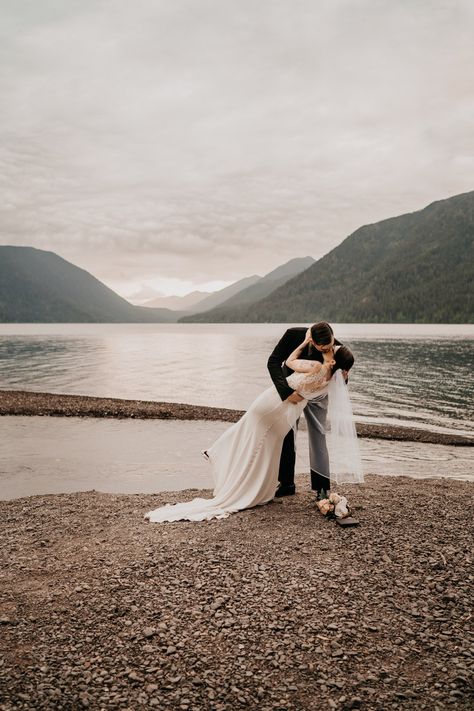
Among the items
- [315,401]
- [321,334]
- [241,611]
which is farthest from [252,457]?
[241,611]

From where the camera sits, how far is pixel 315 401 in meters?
9.84

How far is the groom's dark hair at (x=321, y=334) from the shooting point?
8.80 m

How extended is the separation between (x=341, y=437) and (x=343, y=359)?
1721 mm

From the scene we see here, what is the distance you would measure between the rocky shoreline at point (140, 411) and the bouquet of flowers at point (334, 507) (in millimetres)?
14993

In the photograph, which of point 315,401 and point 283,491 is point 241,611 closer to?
point 315,401

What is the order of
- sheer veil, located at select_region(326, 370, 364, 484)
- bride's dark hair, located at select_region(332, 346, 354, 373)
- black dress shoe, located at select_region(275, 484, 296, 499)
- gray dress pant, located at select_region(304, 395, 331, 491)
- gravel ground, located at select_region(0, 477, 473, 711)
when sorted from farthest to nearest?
black dress shoe, located at select_region(275, 484, 296, 499), gray dress pant, located at select_region(304, 395, 331, 491), sheer veil, located at select_region(326, 370, 364, 484), bride's dark hair, located at select_region(332, 346, 354, 373), gravel ground, located at select_region(0, 477, 473, 711)

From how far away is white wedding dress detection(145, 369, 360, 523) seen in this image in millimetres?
9664

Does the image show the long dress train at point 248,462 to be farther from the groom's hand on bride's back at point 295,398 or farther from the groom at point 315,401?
the groom at point 315,401

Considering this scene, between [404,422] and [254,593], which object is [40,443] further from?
[404,422]

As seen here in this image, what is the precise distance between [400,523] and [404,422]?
19.7 m

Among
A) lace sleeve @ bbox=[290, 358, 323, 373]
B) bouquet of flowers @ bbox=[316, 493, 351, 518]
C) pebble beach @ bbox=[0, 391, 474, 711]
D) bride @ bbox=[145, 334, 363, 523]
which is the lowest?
pebble beach @ bbox=[0, 391, 474, 711]

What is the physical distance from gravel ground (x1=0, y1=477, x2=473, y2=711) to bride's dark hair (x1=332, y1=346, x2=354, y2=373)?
2.99 metres

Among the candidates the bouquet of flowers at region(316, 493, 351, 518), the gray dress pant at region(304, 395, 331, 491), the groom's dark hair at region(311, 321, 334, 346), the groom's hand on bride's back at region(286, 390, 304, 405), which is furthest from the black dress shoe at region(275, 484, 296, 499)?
the groom's dark hair at region(311, 321, 334, 346)

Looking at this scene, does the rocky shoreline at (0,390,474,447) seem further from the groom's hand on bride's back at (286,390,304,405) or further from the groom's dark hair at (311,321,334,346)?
the groom's dark hair at (311,321,334,346)
